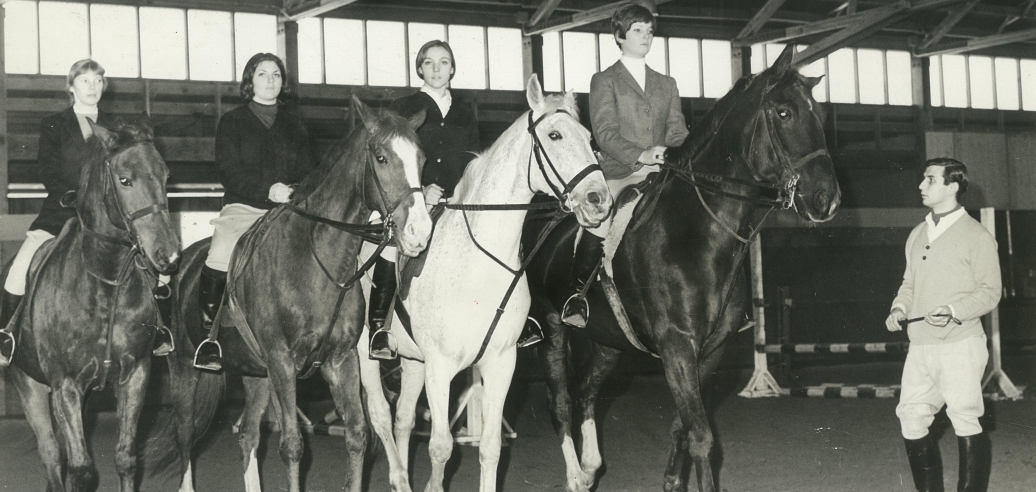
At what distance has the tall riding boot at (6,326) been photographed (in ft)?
15.9

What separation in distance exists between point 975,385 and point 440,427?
8.68 ft

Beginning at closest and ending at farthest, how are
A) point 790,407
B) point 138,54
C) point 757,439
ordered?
point 757,439 → point 790,407 → point 138,54

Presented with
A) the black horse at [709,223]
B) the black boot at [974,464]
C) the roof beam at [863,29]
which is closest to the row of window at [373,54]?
the roof beam at [863,29]

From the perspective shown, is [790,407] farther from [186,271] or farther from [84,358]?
[84,358]

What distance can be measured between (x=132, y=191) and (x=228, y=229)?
27.3 inches

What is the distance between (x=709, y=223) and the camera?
4.68 metres

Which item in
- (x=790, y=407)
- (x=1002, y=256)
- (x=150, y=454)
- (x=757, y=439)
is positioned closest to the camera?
(x=150, y=454)

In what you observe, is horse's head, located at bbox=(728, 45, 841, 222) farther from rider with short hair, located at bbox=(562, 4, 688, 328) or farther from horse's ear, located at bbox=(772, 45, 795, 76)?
rider with short hair, located at bbox=(562, 4, 688, 328)

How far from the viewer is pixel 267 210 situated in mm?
5125

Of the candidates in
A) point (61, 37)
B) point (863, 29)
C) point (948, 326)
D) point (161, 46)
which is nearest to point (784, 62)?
point (948, 326)

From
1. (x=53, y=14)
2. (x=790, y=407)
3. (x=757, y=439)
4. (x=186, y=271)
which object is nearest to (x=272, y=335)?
(x=186, y=271)

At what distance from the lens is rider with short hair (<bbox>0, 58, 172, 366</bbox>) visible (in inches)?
193

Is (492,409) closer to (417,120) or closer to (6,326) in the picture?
(417,120)

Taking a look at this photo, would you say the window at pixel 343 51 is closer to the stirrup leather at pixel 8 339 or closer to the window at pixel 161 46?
the window at pixel 161 46
